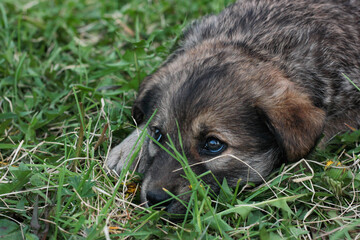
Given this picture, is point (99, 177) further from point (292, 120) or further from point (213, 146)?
point (292, 120)

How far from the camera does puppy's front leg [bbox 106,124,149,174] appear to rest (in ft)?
12.9

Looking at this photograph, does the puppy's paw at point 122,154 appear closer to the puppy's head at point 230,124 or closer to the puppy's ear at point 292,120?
the puppy's head at point 230,124

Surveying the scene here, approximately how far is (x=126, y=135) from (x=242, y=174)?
4.15 feet

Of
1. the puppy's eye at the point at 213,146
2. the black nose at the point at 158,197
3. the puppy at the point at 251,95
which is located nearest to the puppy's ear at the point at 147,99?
the puppy at the point at 251,95

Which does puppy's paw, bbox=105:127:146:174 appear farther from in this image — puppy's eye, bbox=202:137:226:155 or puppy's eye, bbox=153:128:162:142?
puppy's eye, bbox=202:137:226:155

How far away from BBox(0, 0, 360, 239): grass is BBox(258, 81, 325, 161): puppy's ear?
225 mm

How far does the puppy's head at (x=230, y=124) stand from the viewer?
327cm

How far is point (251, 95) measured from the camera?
11.1 ft

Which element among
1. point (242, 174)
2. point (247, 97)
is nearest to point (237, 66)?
point (247, 97)

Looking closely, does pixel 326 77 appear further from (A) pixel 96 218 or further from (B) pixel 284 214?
(A) pixel 96 218

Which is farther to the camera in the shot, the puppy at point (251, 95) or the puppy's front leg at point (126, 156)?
the puppy's front leg at point (126, 156)

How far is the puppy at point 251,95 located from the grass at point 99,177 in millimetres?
161

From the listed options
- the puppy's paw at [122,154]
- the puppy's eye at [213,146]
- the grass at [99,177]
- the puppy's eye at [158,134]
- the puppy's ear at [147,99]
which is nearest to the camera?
the grass at [99,177]

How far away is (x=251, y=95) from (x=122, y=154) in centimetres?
127
